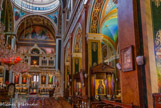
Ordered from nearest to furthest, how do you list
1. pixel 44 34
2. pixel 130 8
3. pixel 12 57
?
pixel 130 8 < pixel 12 57 < pixel 44 34

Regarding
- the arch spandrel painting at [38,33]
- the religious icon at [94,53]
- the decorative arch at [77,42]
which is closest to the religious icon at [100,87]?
the religious icon at [94,53]

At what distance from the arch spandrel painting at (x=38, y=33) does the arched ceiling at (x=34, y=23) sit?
45 cm

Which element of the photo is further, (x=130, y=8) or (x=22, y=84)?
(x=22, y=84)

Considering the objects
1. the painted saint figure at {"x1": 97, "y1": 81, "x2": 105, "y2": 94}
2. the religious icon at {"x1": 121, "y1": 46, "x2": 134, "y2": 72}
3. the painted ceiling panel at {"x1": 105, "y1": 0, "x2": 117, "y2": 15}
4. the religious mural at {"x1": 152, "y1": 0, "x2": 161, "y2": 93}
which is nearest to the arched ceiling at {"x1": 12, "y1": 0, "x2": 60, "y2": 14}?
the painted ceiling panel at {"x1": 105, "y1": 0, "x2": 117, "y2": 15}

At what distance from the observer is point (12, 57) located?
743 cm

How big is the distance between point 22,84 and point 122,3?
21.0 metres

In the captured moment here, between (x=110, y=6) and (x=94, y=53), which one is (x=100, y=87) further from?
(x=110, y=6)

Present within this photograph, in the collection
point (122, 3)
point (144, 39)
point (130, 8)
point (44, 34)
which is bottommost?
point (144, 39)

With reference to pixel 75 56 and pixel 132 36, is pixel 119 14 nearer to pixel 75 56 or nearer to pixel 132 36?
pixel 132 36

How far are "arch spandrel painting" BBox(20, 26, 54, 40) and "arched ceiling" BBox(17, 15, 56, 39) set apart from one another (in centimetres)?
45

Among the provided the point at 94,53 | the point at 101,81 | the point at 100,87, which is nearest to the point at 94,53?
the point at 94,53

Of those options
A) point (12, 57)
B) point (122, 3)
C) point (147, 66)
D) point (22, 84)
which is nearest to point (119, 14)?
point (122, 3)

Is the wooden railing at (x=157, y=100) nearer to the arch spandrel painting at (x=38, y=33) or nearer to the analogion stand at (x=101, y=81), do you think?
the analogion stand at (x=101, y=81)

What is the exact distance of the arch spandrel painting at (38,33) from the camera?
83.9ft
